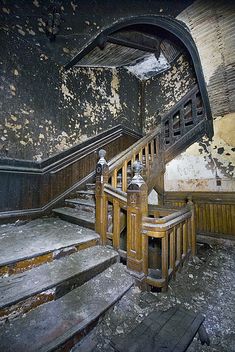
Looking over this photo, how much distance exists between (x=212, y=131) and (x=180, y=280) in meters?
3.35

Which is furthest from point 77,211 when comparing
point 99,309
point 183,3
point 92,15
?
point 183,3

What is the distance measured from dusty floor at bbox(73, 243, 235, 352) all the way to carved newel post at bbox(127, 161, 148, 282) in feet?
0.91

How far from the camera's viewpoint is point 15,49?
12.5 ft

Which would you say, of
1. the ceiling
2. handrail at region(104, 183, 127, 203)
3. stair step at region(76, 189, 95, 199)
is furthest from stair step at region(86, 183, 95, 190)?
the ceiling

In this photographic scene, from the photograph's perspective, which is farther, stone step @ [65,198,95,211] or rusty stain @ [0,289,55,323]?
stone step @ [65,198,95,211]

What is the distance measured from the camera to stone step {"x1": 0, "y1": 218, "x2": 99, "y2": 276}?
2.21 m

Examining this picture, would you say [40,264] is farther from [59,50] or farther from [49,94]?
[59,50]

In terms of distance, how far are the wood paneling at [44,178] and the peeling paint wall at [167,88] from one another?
1967mm

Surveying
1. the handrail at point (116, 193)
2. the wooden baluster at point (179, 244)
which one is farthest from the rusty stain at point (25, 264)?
the wooden baluster at point (179, 244)

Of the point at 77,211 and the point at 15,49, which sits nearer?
the point at 15,49

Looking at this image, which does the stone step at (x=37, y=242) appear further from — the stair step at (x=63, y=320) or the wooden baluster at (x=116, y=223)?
the stair step at (x=63, y=320)

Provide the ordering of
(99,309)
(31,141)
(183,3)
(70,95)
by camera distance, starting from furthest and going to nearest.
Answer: (70,95) < (31,141) < (183,3) < (99,309)

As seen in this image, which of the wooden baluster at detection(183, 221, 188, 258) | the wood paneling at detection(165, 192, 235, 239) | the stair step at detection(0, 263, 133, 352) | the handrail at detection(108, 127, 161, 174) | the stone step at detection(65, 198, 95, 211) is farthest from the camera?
the wood paneling at detection(165, 192, 235, 239)

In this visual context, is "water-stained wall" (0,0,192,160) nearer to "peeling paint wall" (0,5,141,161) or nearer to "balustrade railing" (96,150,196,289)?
"peeling paint wall" (0,5,141,161)
